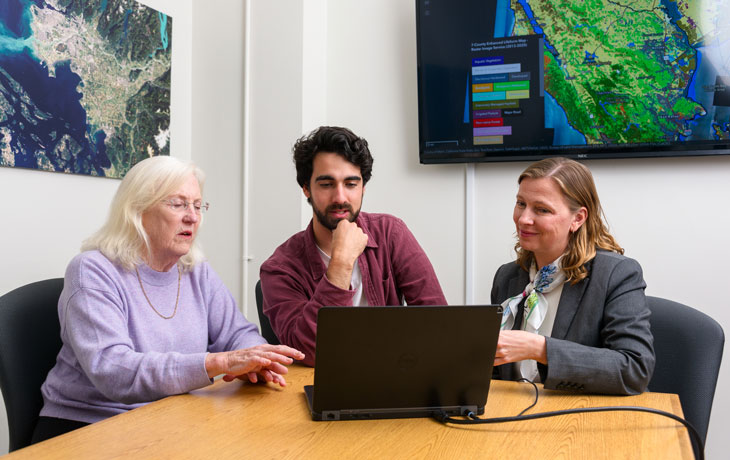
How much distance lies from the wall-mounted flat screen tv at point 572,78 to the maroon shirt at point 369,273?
0.82m

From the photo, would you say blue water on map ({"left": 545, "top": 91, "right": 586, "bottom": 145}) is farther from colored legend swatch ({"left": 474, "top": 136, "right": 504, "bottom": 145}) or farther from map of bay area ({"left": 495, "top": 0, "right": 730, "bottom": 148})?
colored legend swatch ({"left": 474, "top": 136, "right": 504, "bottom": 145})

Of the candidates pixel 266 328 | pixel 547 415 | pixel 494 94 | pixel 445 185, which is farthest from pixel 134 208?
pixel 494 94

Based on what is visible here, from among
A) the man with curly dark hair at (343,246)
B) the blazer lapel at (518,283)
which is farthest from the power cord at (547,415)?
the man with curly dark hair at (343,246)

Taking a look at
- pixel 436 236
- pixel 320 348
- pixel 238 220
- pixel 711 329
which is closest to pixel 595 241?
pixel 711 329

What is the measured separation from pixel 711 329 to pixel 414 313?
3.34 feet

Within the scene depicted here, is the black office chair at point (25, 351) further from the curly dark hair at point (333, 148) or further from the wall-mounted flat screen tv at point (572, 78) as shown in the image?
the wall-mounted flat screen tv at point (572, 78)

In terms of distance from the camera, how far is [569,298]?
5.55ft

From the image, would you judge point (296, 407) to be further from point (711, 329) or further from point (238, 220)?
point (238, 220)

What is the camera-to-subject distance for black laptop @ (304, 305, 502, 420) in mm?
1177

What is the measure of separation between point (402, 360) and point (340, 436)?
0.58 ft

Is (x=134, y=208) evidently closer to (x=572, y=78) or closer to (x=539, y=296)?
(x=539, y=296)

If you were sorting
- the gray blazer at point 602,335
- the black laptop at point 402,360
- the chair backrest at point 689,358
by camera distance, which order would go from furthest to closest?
the chair backrest at point 689,358, the gray blazer at point 602,335, the black laptop at point 402,360

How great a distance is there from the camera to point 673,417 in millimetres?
1224

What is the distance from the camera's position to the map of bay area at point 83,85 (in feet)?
7.49
